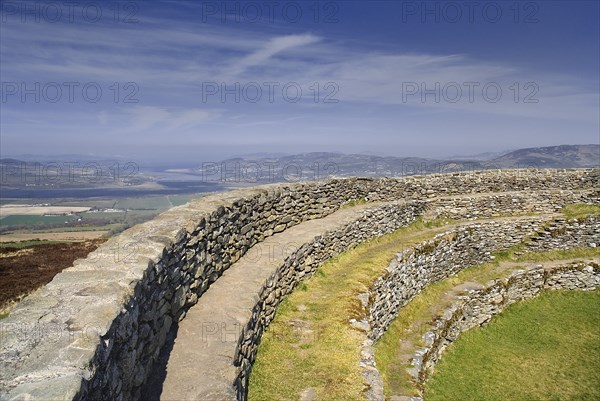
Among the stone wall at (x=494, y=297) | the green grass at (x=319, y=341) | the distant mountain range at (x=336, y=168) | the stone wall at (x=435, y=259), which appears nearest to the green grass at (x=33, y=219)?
the distant mountain range at (x=336, y=168)

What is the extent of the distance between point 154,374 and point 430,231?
1537cm

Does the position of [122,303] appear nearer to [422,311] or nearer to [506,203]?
[422,311]

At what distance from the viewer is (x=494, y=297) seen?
Result: 15570 mm

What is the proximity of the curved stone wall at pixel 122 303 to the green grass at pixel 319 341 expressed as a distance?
606 millimetres

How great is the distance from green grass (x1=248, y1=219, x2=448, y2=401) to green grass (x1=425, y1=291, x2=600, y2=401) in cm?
366

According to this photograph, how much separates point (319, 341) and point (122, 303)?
4.88 metres

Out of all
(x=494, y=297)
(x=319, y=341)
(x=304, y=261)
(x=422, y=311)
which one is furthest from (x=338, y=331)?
(x=494, y=297)

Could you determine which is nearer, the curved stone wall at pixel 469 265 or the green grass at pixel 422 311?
the green grass at pixel 422 311

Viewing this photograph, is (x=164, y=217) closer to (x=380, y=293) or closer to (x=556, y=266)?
(x=380, y=293)

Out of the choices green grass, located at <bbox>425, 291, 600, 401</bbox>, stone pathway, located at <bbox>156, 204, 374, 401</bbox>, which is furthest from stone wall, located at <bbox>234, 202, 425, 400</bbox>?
green grass, located at <bbox>425, 291, 600, 401</bbox>

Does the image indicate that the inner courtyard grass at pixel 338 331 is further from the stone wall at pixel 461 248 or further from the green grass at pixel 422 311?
the stone wall at pixel 461 248

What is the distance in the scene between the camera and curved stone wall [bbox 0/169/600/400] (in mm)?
3047

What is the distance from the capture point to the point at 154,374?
17.2ft

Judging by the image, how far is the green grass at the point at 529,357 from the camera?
1083cm
